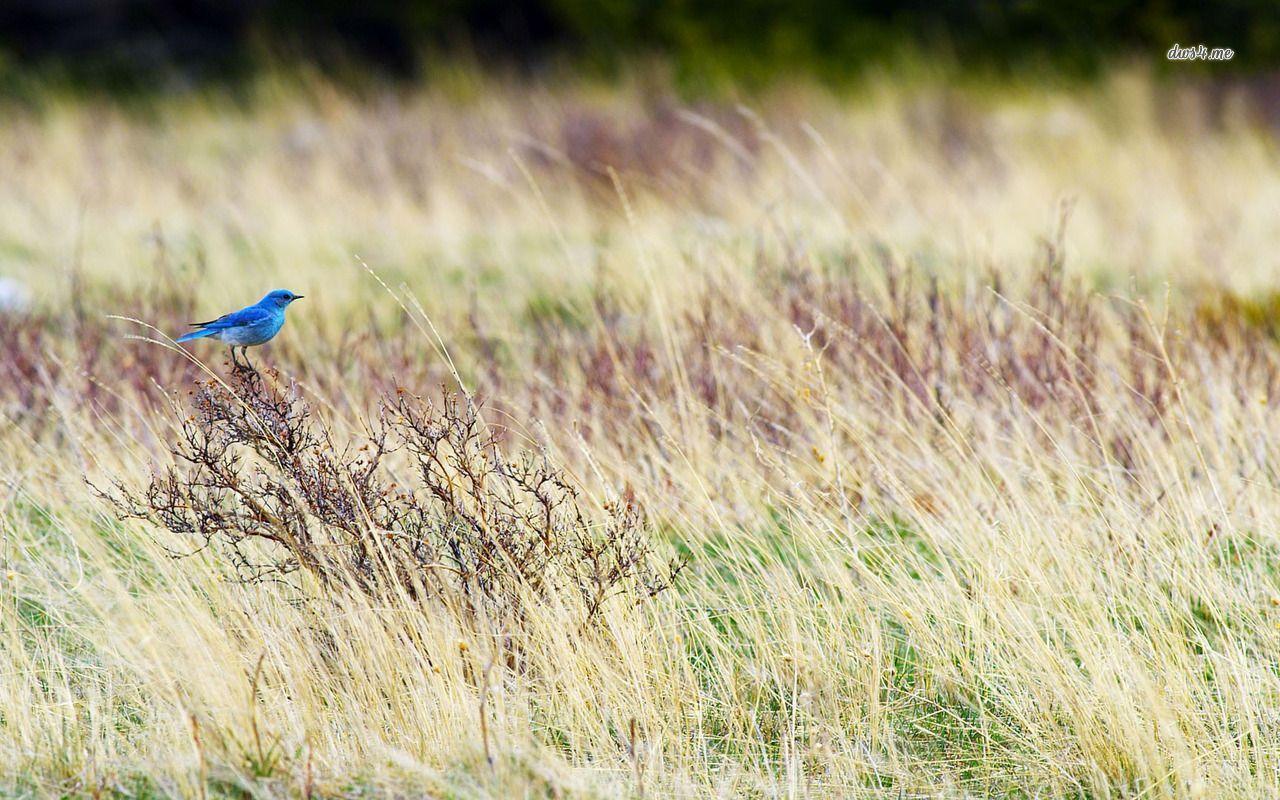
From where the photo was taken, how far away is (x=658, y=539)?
3.17m

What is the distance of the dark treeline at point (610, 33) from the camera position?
35.9 ft

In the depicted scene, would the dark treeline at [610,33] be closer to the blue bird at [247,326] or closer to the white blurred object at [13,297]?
the white blurred object at [13,297]

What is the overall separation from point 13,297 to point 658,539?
3.48 meters

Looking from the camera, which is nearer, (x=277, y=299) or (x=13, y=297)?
(x=277, y=299)

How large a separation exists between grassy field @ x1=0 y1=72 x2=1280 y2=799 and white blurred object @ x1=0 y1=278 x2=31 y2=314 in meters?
0.15

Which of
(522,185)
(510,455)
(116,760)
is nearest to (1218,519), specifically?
(510,455)

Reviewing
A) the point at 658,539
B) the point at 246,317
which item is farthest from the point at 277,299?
the point at 658,539

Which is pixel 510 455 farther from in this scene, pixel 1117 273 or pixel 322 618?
pixel 1117 273

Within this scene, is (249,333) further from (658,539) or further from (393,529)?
(658,539)

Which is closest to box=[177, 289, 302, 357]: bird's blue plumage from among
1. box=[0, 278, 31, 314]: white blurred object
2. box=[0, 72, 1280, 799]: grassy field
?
box=[0, 72, 1280, 799]: grassy field

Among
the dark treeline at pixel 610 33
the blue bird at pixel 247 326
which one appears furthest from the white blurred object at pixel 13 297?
the dark treeline at pixel 610 33

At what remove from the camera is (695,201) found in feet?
22.8

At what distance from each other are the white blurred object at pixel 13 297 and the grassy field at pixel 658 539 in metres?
0.15

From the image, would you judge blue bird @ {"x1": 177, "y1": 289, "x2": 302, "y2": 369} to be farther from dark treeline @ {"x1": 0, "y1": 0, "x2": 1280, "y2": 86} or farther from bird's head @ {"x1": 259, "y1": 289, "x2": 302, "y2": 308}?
dark treeline @ {"x1": 0, "y1": 0, "x2": 1280, "y2": 86}
